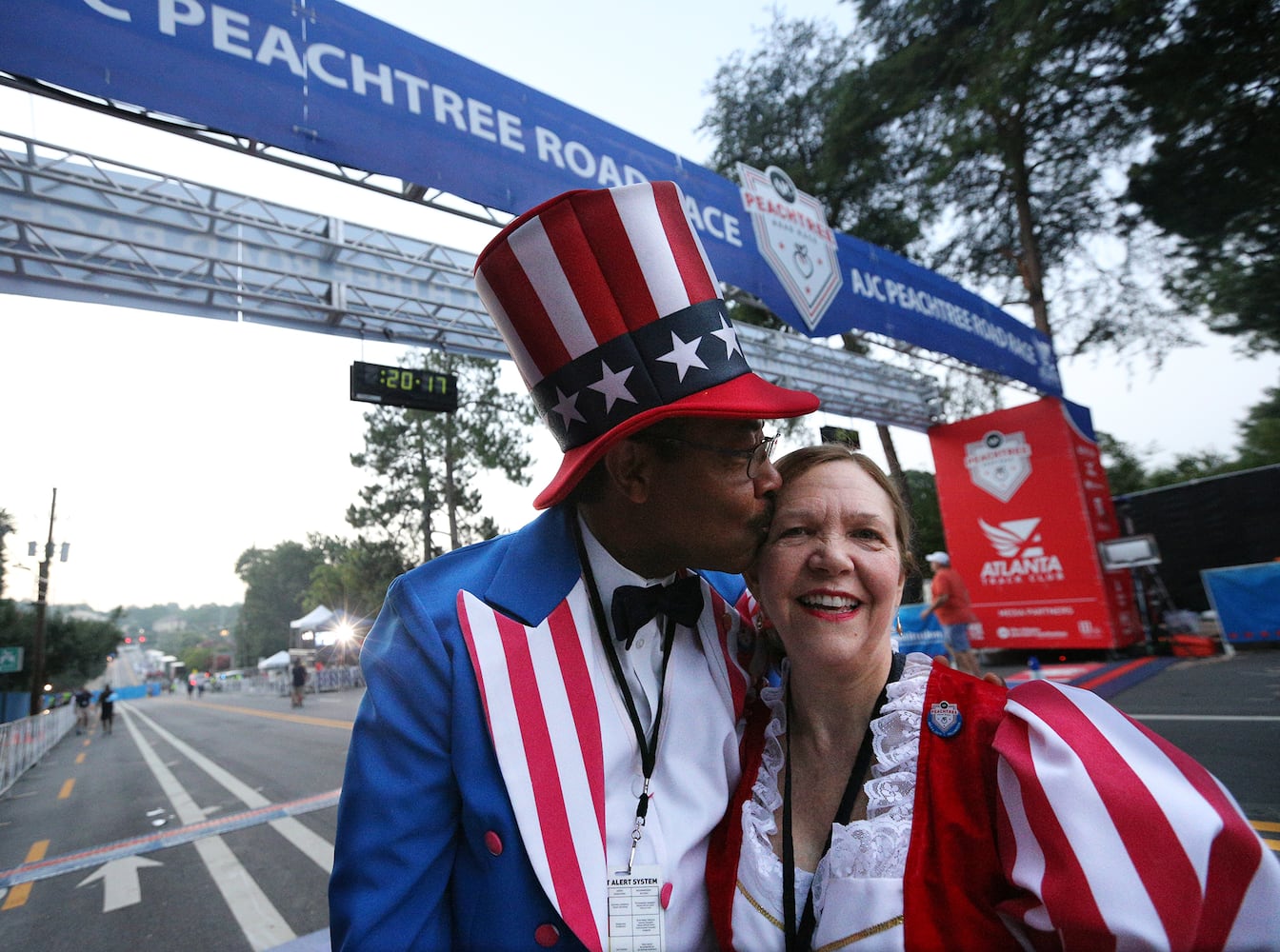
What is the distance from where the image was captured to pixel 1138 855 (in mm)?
947

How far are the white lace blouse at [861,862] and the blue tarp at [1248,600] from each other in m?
12.6

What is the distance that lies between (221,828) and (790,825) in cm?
687

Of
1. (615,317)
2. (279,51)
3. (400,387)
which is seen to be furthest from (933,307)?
(615,317)

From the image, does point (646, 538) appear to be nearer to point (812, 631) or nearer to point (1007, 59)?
point (812, 631)

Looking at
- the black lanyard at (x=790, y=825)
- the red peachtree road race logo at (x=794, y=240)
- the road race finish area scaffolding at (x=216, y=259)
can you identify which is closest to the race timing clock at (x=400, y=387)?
the road race finish area scaffolding at (x=216, y=259)

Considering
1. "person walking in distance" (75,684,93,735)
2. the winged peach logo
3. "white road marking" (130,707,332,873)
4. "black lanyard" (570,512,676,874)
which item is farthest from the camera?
"person walking in distance" (75,684,93,735)

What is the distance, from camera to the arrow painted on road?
4.46m

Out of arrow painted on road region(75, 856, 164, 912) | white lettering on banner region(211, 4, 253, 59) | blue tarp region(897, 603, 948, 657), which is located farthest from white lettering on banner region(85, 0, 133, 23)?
blue tarp region(897, 603, 948, 657)

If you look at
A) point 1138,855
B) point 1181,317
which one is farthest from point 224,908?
point 1181,317

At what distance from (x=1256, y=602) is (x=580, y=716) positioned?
13.6 metres

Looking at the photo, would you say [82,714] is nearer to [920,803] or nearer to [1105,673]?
[1105,673]

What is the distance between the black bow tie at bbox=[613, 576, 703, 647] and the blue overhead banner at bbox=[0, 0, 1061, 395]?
159 inches

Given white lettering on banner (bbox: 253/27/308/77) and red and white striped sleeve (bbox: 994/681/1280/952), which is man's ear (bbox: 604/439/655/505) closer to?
red and white striped sleeve (bbox: 994/681/1280/952)

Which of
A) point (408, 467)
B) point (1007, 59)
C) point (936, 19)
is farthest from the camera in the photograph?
point (408, 467)
